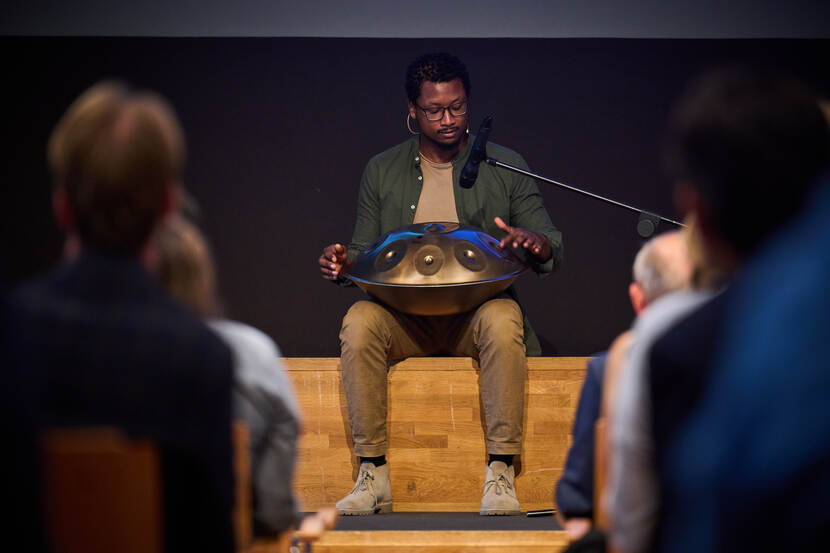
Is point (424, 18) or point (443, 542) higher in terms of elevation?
point (424, 18)

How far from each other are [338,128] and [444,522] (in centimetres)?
163

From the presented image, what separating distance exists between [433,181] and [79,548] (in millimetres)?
2026

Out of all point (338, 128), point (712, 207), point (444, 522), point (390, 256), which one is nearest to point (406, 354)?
point (390, 256)

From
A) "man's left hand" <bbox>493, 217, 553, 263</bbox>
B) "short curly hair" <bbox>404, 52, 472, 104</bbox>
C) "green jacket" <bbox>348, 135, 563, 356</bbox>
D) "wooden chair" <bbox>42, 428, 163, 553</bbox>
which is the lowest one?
"wooden chair" <bbox>42, 428, 163, 553</bbox>

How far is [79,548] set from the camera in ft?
2.64

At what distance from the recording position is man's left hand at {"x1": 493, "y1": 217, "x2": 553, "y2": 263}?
2287 millimetres

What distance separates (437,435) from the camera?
90.4 inches

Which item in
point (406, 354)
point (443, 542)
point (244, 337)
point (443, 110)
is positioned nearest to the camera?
point (244, 337)

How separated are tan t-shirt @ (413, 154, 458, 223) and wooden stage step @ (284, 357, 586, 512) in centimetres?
53

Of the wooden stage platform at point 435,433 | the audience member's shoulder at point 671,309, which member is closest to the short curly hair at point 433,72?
the wooden stage platform at point 435,433

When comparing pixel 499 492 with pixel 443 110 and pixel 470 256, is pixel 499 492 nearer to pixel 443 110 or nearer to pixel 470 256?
pixel 470 256

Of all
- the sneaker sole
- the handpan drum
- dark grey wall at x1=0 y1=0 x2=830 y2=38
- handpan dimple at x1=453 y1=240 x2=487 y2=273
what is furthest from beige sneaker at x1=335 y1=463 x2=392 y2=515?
dark grey wall at x1=0 y1=0 x2=830 y2=38

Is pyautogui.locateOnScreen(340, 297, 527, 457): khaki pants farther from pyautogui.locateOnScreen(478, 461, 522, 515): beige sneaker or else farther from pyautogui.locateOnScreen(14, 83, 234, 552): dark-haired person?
pyautogui.locateOnScreen(14, 83, 234, 552): dark-haired person

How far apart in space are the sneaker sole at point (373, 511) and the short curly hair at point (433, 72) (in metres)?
1.21
